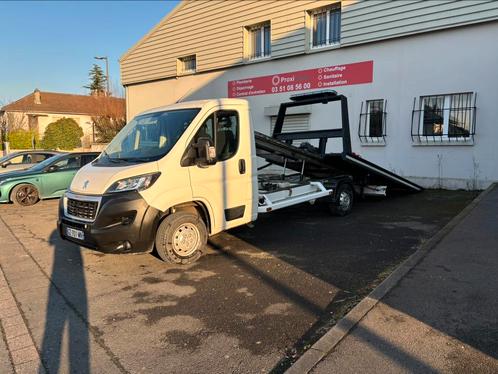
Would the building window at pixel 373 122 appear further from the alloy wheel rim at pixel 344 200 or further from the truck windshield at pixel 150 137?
the truck windshield at pixel 150 137

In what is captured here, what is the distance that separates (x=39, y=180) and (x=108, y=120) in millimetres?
23723

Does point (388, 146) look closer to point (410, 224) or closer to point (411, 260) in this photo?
point (410, 224)

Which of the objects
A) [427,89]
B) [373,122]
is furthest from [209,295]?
[373,122]

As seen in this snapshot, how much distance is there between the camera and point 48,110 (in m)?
49.8

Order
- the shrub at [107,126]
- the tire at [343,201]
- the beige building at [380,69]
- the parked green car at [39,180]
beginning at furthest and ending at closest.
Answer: the shrub at [107,126]
the beige building at [380,69]
the parked green car at [39,180]
the tire at [343,201]

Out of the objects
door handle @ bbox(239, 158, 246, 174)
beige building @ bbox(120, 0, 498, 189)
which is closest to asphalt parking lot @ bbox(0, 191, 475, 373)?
door handle @ bbox(239, 158, 246, 174)

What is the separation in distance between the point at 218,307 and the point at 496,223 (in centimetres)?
519

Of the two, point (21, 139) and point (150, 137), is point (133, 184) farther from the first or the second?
point (21, 139)

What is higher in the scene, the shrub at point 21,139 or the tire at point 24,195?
the shrub at point 21,139

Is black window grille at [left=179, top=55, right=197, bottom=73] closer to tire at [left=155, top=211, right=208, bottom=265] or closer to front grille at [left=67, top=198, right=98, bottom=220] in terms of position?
front grille at [left=67, top=198, right=98, bottom=220]

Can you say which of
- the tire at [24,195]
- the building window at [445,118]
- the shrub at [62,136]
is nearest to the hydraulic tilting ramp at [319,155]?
the building window at [445,118]

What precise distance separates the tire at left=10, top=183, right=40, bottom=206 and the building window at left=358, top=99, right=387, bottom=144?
10.1 meters

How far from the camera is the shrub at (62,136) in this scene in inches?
1454

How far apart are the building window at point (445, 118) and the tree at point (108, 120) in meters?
25.1
